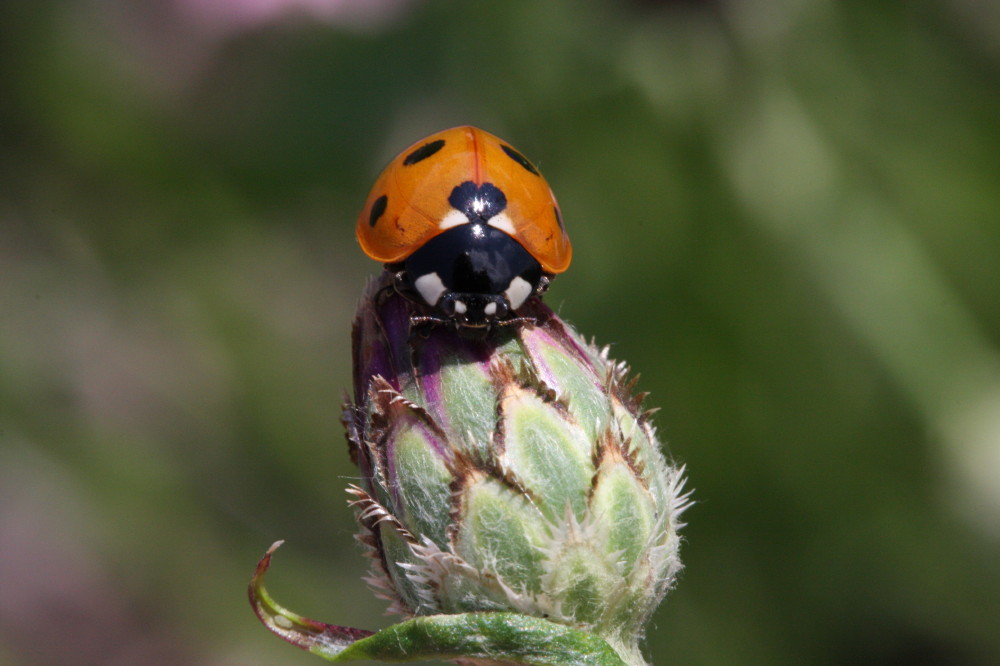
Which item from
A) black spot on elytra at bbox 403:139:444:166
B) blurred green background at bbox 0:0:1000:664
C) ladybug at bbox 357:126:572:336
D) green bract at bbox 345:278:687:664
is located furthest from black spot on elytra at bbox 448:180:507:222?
blurred green background at bbox 0:0:1000:664

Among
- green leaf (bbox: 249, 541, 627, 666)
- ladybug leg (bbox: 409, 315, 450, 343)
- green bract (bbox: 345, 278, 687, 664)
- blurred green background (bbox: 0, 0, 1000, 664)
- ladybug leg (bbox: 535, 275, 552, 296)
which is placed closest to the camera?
green leaf (bbox: 249, 541, 627, 666)

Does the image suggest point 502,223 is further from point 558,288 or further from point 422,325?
point 558,288

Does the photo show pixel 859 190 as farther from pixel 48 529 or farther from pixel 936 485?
pixel 48 529

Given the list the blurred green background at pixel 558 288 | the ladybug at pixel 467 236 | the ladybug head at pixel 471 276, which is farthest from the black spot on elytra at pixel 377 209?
the blurred green background at pixel 558 288

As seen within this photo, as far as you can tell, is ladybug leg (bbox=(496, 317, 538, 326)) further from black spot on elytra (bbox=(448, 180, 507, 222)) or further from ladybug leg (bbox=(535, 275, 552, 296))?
black spot on elytra (bbox=(448, 180, 507, 222))

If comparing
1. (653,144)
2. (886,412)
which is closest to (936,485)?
(886,412)

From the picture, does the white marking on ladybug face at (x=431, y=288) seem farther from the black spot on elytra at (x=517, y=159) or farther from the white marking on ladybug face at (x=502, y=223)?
the black spot on elytra at (x=517, y=159)

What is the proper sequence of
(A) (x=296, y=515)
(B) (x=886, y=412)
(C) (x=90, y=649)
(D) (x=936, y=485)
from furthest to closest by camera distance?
(A) (x=296, y=515)
(C) (x=90, y=649)
(B) (x=886, y=412)
(D) (x=936, y=485)
